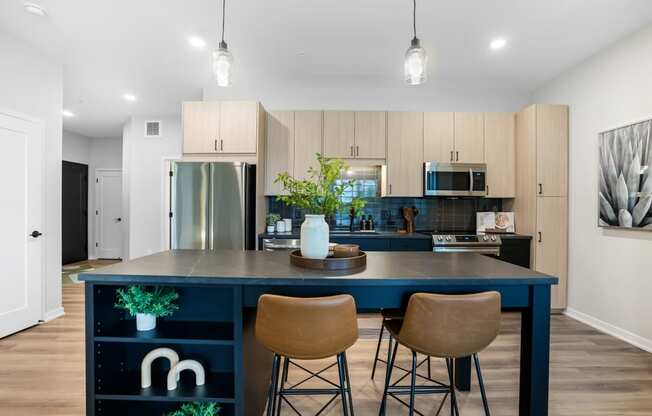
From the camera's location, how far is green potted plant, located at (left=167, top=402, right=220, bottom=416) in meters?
1.56

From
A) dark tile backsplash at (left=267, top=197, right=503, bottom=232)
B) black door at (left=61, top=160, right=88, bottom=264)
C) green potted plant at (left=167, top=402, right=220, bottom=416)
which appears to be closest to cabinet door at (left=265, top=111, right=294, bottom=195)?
dark tile backsplash at (left=267, top=197, right=503, bottom=232)

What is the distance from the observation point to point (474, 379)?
237 centimetres

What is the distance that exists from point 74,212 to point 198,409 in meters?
7.02

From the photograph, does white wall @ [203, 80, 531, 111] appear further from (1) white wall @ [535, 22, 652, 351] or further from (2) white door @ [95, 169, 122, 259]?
(2) white door @ [95, 169, 122, 259]

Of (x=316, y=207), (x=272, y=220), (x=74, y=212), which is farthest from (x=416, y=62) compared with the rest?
(x=74, y=212)

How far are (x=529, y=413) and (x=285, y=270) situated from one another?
1.36 meters

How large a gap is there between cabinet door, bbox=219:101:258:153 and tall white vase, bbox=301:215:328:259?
2.27m

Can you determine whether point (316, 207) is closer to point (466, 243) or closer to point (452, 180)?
point (466, 243)

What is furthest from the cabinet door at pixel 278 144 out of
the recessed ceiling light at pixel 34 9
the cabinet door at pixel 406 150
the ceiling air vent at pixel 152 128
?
the ceiling air vent at pixel 152 128

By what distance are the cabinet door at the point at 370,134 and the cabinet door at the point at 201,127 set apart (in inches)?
65.3

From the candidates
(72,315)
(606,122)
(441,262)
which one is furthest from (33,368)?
(606,122)

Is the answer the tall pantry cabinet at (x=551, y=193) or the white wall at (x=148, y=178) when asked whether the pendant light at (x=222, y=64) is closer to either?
the tall pantry cabinet at (x=551, y=193)

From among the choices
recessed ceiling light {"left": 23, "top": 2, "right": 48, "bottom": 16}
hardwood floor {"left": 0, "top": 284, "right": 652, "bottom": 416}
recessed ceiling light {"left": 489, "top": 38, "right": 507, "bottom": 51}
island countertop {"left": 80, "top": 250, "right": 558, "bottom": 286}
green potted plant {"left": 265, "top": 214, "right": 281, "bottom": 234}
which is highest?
recessed ceiling light {"left": 489, "top": 38, "right": 507, "bottom": 51}

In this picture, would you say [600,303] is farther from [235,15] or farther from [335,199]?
[235,15]
